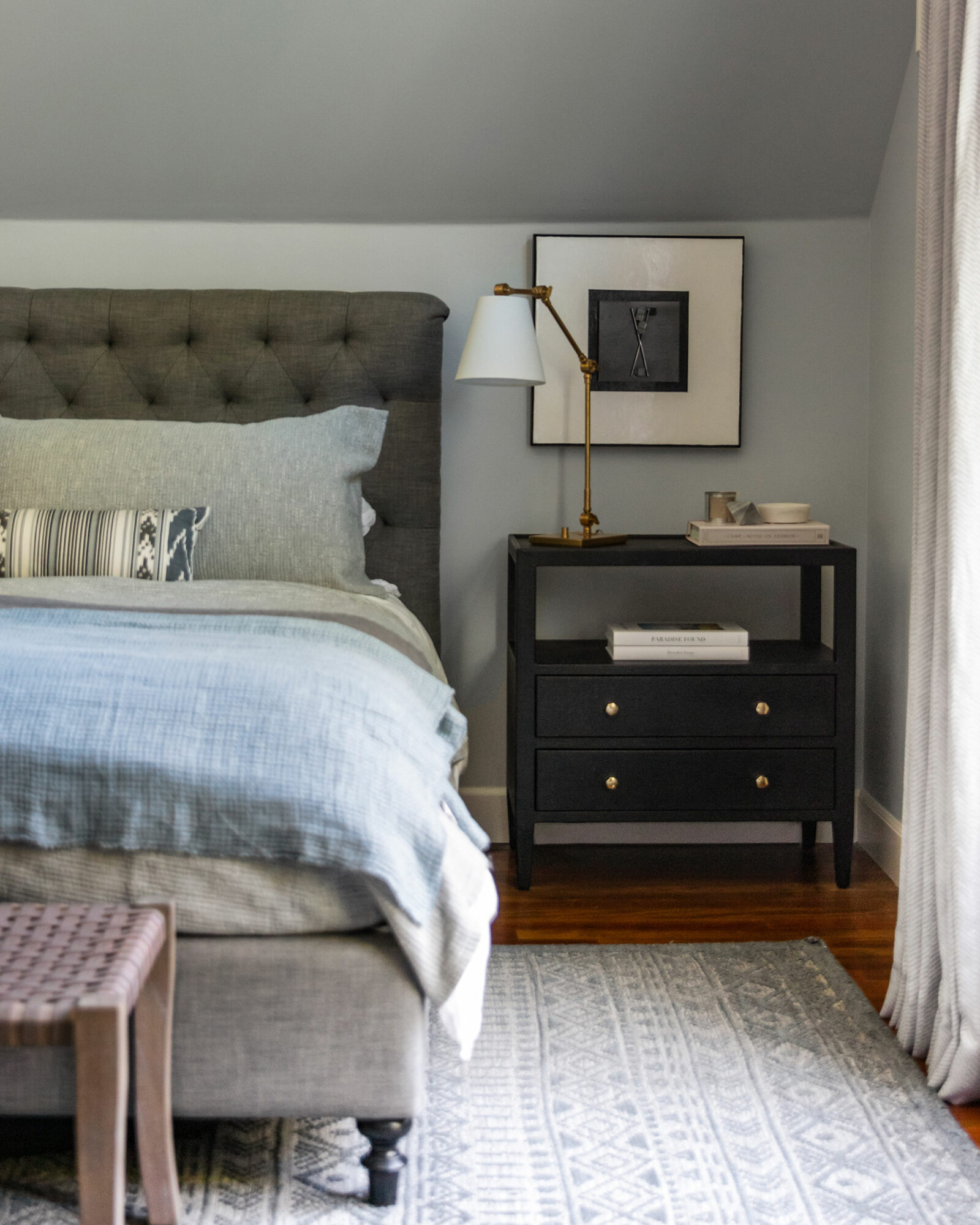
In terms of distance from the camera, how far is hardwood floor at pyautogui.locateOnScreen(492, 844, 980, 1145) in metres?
2.27

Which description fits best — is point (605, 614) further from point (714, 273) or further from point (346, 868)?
point (346, 868)

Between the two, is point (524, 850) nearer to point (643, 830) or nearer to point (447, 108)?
point (643, 830)

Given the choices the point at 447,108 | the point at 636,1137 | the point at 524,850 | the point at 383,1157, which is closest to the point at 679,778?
the point at 524,850

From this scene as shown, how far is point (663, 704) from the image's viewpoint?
2.50 metres

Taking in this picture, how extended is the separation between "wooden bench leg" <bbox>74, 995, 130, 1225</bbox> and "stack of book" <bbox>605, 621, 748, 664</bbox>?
1625 mm

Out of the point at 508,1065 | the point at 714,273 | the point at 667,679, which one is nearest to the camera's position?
the point at 508,1065

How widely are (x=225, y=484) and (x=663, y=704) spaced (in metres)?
1.05

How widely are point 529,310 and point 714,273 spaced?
56cm

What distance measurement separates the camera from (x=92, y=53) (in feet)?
8.36

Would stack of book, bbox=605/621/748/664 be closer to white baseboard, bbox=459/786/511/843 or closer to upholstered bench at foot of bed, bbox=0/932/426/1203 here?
white baseboard, bbox=459/786/511/843

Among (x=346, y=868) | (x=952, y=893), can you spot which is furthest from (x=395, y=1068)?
(x=952, y=893)

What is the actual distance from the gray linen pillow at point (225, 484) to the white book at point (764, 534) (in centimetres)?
78

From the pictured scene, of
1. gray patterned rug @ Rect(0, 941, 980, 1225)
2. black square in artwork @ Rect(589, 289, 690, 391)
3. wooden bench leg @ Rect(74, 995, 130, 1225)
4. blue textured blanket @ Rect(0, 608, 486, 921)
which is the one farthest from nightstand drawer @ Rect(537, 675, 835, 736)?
wooden bench leg @ Rect(74, 995, 130, 1225)

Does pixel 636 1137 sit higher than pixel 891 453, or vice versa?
pixel 891 453
